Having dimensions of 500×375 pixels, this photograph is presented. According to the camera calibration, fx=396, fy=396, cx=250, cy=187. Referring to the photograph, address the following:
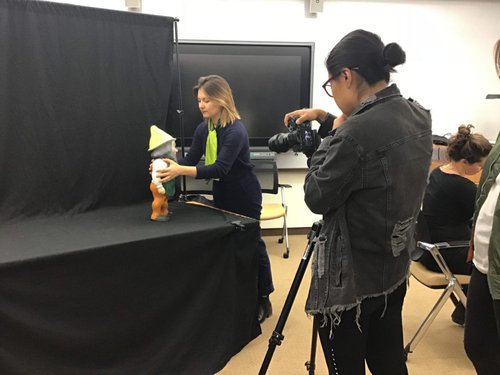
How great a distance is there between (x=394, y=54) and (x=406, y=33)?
2.99 meters

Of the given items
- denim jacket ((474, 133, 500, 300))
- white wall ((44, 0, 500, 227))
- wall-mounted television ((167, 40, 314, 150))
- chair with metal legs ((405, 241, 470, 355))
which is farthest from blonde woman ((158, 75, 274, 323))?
white wall ((44, 0, 500, 227))

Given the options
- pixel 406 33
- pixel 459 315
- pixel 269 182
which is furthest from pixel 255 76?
pixel 459 315

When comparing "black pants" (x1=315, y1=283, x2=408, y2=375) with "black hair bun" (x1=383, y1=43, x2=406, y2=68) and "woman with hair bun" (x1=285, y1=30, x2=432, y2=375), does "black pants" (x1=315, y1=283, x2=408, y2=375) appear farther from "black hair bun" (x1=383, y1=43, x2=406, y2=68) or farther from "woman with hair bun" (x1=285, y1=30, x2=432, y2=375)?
"black hair bun" (x1=383, y1=43, x2=406, y2=68)

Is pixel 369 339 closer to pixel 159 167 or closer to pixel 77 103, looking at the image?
pixel 159 167

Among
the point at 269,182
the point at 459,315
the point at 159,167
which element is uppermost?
the point at 159,167

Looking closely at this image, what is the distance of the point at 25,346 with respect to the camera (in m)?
1.37

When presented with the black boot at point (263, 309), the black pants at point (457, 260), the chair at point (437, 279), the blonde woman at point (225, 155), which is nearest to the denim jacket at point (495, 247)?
the chair at point (437, 279)

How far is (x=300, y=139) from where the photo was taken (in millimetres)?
1440

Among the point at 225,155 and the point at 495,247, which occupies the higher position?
the point at 225,155

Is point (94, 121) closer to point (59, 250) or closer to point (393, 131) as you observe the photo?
point (59, 250)

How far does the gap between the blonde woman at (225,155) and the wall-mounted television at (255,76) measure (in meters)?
1.28

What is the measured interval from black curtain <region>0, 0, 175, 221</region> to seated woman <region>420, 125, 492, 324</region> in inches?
57.1

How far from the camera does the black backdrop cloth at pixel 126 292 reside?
1355 mm

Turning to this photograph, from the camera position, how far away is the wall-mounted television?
10.9ft
